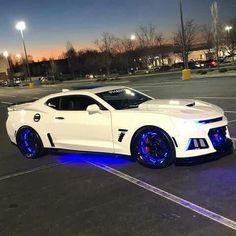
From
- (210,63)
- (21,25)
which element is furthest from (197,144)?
(210,63)

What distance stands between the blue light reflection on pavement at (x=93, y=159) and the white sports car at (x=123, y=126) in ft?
0.70

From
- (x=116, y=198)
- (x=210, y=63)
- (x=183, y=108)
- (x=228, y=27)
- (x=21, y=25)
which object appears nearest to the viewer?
(x=116, y=198)

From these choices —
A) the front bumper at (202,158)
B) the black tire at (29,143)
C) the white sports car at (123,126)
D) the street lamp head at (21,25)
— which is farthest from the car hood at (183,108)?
the street lamp head at (21,25)

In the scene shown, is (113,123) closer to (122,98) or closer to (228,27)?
(122,98)

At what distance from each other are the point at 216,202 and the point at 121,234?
4.26ft

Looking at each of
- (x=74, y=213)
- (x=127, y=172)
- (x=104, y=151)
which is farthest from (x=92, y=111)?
(x=74, y=213)

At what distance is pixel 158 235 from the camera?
168 inches

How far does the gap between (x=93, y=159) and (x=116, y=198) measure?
2439mm

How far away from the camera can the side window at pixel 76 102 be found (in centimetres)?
783

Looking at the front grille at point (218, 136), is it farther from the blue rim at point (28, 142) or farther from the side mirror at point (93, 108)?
the blue rim at point (28, 142)

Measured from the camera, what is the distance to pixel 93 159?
793 centimetres

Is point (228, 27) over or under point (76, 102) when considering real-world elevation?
over

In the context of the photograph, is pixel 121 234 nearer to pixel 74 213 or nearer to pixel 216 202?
pixel 74 213

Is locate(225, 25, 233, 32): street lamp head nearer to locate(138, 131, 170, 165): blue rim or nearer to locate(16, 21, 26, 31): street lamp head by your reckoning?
locate(16, 21, 26, 31): street lamp head
